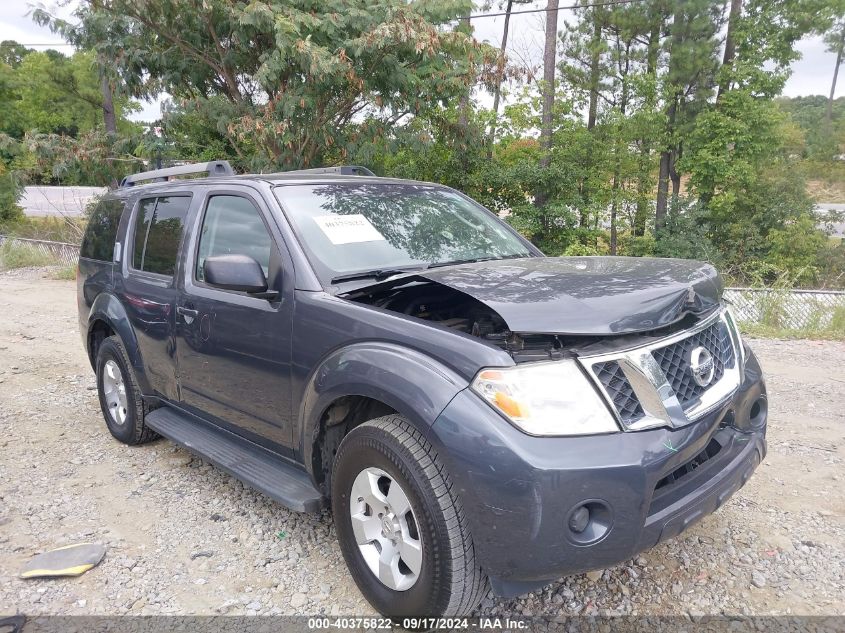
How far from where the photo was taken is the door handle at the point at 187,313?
348 cm

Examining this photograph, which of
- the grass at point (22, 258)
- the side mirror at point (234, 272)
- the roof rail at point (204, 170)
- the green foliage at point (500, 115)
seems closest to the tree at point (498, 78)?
the green foliage at point (500, 115)

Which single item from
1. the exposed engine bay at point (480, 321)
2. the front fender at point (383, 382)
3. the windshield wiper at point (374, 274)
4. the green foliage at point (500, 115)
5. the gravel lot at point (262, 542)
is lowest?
the gravel lot at point (262, 542)

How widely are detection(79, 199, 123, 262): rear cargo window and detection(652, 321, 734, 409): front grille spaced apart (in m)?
3.92

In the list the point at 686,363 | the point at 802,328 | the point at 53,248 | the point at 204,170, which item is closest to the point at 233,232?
the point at 204,170

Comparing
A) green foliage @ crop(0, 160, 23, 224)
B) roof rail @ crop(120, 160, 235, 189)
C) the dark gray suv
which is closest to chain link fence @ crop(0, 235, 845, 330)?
the dark gray suv

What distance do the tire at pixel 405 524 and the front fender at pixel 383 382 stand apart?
136 mm

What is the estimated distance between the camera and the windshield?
309cm

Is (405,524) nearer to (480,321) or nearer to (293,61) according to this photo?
(480,321)

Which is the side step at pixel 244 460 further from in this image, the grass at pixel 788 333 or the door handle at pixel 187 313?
the grass at pixel 788 333

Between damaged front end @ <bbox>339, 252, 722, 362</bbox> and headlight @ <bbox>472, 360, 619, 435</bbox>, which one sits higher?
damaged front end @ <bbox>339, 252, 722, 362</bbox>

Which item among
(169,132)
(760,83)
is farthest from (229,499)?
(760,83)

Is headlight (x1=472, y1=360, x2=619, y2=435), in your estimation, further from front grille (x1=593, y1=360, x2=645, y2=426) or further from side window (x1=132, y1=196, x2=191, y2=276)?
side window (x1=132, y1=196, x2=191, y2=276)

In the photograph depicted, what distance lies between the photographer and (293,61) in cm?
998

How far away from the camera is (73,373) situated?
21.3ft
